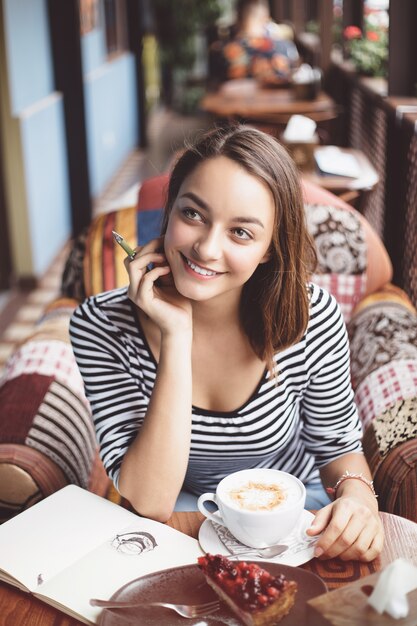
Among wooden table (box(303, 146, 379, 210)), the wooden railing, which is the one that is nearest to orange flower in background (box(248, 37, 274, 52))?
the wooden railing

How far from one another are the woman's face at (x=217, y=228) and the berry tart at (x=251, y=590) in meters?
0.48

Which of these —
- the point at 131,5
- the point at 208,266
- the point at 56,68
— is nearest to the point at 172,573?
the point at 208,266

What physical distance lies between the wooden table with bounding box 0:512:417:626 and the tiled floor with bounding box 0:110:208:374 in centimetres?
81

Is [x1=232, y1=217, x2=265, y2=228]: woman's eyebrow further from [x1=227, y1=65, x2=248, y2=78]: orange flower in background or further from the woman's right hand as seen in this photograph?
[x1=227, y1=65, x2=248, y2=78]: orange flower in background

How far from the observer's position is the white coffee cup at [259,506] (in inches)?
44.0

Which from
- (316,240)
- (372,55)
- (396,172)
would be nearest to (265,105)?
(372,55)

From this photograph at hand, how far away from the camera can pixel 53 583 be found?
108 centimetres

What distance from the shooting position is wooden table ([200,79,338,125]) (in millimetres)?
4914

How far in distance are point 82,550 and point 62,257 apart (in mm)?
4645

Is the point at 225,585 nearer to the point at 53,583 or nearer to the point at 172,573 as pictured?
the point at 172,573

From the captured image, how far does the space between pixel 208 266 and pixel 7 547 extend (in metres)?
0.53

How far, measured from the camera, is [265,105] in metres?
5.20

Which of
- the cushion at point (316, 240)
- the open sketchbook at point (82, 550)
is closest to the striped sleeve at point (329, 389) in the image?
the open sketchbook at point (82, 550)

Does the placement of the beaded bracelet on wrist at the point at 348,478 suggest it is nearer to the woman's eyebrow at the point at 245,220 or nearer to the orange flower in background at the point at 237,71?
the woman's eyebrow at the point at 245,220
